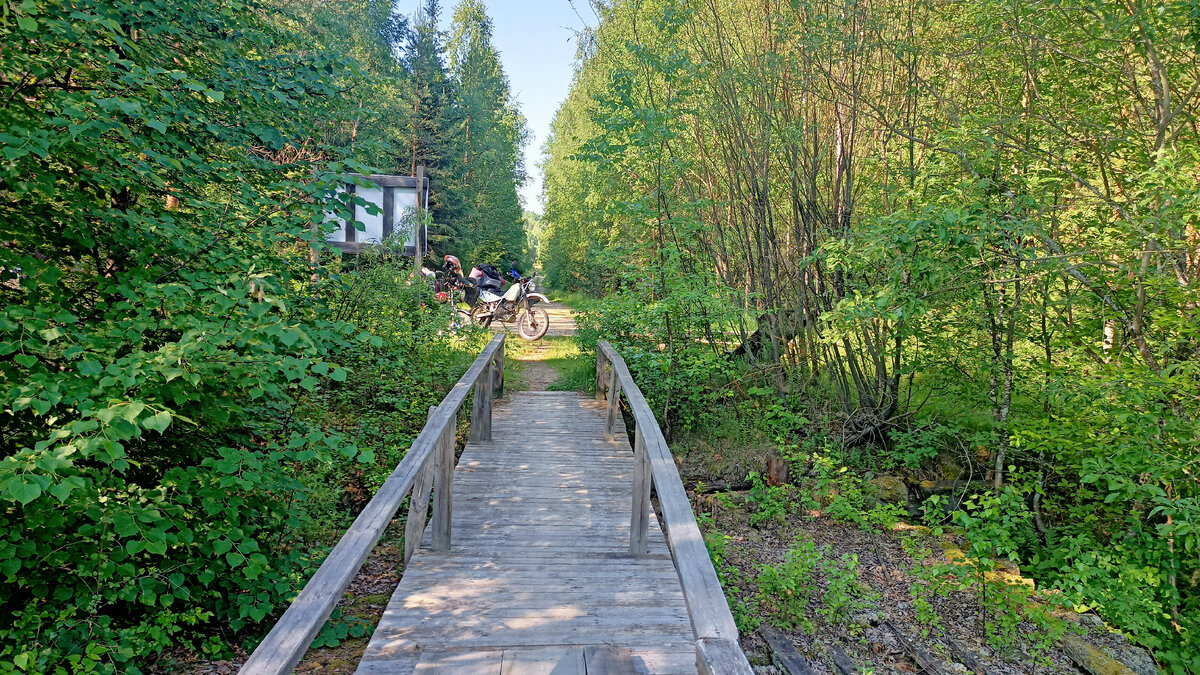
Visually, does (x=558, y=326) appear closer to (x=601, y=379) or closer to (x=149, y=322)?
(x=601, y=379)

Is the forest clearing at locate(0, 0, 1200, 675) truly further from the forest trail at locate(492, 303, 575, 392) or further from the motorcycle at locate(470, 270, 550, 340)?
the motorcycle at locate(470, 270, 550, 340)

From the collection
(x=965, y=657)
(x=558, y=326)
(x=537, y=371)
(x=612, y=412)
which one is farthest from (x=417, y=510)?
(x=558, y=326)

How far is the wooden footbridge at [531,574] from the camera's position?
2107mm

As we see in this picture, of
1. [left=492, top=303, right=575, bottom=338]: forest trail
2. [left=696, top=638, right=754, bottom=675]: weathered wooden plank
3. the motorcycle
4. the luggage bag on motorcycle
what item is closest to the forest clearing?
[left=696, top=638, right=754, bottom=675]: weathered wooden plank

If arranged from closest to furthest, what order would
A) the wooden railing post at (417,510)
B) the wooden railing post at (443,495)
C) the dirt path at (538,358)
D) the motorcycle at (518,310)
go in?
the wooden railing post at (417,510) → the wooden railing post at (443,495) → the dirt path at (538,358) → the motorcycle at (518,310)

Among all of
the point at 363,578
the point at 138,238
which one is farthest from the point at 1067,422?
the point at 138,238

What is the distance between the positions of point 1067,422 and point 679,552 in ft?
14.0

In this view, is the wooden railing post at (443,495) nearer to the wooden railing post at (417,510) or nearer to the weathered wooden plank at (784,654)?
the wooden railing post at (417,510)

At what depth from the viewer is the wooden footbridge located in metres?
2.11

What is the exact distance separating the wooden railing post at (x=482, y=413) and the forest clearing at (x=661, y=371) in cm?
5

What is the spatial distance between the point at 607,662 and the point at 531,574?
155 cm

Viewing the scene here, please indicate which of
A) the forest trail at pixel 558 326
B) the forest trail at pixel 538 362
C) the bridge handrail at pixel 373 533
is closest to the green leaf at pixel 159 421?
the bridge handrail at pixel 373 533

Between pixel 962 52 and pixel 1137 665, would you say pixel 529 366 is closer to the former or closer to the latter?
pixel 962 52

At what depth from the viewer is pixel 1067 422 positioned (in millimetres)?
5133
